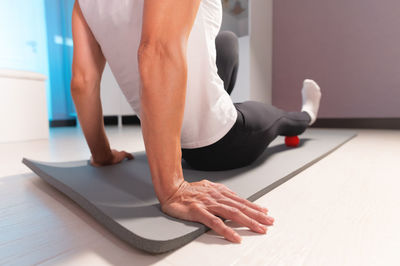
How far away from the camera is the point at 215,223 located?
419 millimetres

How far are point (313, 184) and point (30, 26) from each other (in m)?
3.53

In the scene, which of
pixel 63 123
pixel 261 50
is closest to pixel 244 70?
pixel 261 50

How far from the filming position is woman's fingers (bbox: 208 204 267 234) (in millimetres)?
431

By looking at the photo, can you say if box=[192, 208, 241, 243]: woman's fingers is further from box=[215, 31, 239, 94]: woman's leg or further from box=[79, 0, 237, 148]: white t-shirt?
box=[215, 31, 239, 94]: woman's leg

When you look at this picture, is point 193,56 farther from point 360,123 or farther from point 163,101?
point 360,123

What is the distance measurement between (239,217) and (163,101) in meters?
0.24

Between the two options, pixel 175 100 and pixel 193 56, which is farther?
pixel 193 56

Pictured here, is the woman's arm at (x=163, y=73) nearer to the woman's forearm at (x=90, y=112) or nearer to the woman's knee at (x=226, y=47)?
the woman's forearm at (x=90, y=112)

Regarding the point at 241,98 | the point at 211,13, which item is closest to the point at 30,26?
the point at 241,98

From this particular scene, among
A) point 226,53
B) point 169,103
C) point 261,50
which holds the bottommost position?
point 169,103

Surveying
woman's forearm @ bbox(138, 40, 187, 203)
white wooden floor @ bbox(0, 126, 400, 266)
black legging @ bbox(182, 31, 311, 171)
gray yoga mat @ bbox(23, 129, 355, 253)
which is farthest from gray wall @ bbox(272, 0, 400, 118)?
woman's forearm @ bbox(138, 40, 187, 203)

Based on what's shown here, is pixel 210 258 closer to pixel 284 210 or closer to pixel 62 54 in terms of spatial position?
pixel 284 210

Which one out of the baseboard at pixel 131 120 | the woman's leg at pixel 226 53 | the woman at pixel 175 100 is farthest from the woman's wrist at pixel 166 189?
the baseboard at pixel 131 120

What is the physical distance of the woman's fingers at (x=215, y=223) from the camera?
41cm
